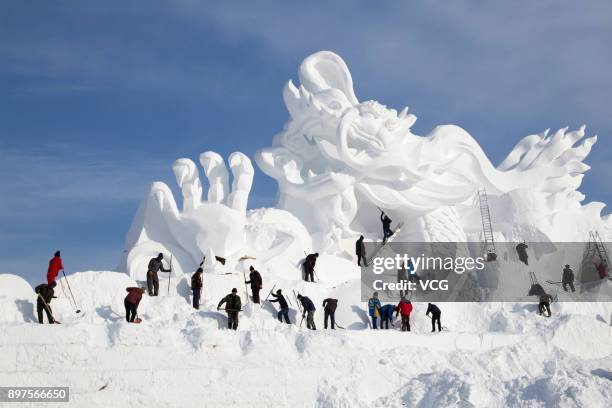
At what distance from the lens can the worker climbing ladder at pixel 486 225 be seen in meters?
25.1

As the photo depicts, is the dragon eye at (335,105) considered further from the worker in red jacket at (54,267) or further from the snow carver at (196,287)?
the worker in red jacket at (54,267)

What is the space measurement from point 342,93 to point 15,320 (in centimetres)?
1569

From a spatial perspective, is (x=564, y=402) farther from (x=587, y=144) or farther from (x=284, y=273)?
(x=587, y=144)

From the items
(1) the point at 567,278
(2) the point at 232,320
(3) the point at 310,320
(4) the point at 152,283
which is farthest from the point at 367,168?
(2) the point at 232,320

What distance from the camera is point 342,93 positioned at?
2798 cm

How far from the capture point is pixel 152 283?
1816 centimetres

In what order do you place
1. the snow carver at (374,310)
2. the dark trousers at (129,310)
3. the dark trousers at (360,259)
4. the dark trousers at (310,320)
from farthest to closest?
the dark trousers at (360,259)
the snow carver at (374,310)
the dark trousers at (310,320)
the dark trousers at (129,310)

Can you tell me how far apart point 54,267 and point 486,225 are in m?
16.7

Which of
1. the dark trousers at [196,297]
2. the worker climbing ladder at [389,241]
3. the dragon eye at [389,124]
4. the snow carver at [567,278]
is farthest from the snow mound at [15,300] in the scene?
the snow carver at [567,278]

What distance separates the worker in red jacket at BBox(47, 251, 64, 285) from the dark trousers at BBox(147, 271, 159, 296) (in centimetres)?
237

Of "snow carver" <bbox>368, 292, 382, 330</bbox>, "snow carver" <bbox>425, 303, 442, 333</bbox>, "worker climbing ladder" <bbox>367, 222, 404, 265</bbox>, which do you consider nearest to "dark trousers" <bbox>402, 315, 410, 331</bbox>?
"snow carver" <bbox>368, 292, 382, 330</bbox>

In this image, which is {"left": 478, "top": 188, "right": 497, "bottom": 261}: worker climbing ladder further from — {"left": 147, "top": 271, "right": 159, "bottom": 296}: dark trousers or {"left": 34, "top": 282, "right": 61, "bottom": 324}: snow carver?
{"left": 34, "top": 282, "right": 61, "bottom": 324}: snow carver

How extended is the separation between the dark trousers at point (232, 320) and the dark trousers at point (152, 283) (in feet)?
9.93

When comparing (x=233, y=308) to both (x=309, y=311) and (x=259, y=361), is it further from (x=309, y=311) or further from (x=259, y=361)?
(x=309, y=311)
